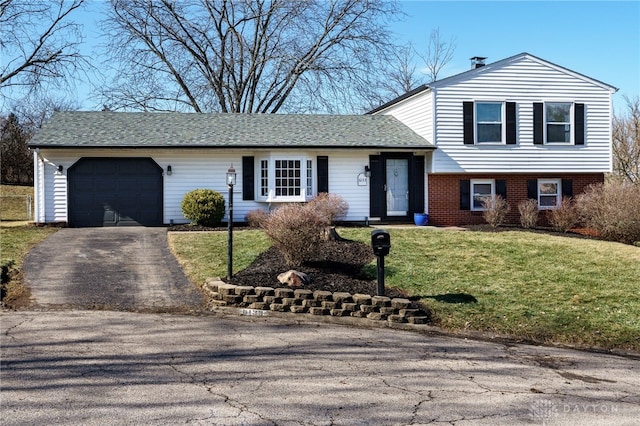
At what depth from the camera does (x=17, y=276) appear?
12086 millimetres

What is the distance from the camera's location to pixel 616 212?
18.5m

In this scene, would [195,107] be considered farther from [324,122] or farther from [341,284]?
[341,284]

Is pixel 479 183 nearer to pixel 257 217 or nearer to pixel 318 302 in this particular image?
pixel 257 217

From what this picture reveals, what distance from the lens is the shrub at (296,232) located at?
1208 cm

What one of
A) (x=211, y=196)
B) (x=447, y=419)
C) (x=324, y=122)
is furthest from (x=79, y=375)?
(x=324, y=122)

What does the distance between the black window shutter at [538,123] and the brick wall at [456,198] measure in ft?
4.50

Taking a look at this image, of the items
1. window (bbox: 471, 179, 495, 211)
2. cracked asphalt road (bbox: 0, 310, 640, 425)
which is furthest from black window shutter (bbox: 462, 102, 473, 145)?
cracked asphalt road (bbox: 0, 310, 640, 425)

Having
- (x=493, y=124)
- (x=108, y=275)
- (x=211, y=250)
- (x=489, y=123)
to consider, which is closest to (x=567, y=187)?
(x=493, y=124)

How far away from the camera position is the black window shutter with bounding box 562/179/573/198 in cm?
2334

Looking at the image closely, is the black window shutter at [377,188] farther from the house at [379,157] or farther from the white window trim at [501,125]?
the white window trim at [501,125]

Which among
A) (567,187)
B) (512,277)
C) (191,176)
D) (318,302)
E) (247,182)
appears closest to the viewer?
(318,302)

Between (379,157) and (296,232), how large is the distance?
11.1 m

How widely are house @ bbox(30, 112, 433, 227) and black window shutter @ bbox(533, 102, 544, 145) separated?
13.0 feet

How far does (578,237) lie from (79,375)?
16.1 meters
